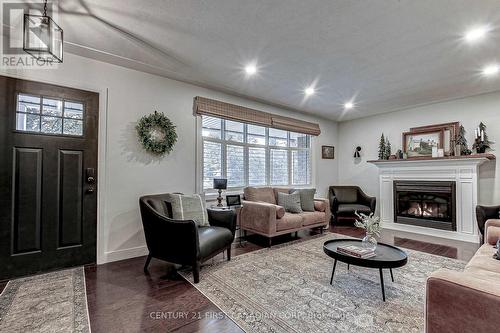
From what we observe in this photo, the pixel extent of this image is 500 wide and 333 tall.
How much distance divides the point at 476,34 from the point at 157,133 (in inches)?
152

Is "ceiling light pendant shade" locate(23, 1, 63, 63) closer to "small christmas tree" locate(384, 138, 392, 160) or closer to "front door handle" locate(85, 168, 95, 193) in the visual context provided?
"front door handle" locate(85, 168, 95, 193)

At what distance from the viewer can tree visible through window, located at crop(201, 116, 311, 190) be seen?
165 inches

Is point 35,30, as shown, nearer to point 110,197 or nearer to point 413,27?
point 110,197

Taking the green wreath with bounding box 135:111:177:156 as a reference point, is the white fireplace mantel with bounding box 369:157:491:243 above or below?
below

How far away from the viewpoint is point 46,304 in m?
2.05

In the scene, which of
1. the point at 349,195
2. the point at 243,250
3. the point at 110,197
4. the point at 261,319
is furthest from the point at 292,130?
the point at 261,319

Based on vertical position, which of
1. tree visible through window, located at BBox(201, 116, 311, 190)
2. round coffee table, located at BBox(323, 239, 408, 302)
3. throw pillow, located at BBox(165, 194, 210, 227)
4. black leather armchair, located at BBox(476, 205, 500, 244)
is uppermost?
tree visible through window, located at BBox(201, 116, 311, 190)

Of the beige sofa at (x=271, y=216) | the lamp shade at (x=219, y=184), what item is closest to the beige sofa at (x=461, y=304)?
the beige sofa at (x=271, y=216)

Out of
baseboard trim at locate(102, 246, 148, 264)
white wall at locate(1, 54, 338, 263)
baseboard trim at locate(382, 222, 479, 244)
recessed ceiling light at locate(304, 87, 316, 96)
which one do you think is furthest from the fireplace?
baseboard trim at locate(102, 246, 148, 264)

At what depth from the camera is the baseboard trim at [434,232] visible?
13.6 ft

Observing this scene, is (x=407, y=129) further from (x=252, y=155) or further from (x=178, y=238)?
(x=178, y=238)

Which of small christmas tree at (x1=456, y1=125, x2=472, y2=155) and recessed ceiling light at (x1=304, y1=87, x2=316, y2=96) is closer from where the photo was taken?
recessed ceiling light at (x1=304, y1=87, x2=316, y2=96)

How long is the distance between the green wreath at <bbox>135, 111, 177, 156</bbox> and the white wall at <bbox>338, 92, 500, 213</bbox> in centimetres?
455

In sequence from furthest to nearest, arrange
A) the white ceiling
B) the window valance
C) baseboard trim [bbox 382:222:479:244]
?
baseboard trim [bbox 382:222:479:244] < the window valance < the white ceiling
